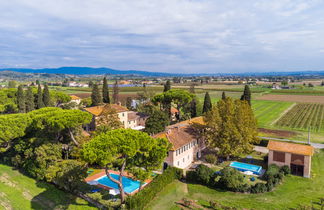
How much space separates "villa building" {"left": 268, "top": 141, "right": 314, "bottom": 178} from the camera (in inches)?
1233

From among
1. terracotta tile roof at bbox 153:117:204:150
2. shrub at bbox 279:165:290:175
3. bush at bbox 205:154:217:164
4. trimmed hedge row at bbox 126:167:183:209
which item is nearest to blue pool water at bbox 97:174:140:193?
trimmed hedge row at bbox 126:167:183:209

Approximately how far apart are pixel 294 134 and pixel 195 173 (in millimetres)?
33828

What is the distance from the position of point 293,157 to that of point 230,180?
11.9 m

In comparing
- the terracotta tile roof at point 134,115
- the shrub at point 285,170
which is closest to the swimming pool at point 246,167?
the shrub at point 285,170

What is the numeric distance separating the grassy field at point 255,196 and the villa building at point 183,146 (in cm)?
392

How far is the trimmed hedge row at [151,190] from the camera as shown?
22016 millimetres

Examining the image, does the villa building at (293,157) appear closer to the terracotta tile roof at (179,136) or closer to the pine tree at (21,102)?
the terracotta tile roof at (179,136)

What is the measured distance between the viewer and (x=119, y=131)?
76.8ft

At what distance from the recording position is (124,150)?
21172 millimetres

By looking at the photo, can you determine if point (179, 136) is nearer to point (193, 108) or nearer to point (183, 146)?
point (183, 146)

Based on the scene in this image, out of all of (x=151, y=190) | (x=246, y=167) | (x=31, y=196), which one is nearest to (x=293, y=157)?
(x=246, y=167)

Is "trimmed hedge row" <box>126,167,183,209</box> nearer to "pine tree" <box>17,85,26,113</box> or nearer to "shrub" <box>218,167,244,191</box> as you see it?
"shrub" <box>218,167,244,191</box>

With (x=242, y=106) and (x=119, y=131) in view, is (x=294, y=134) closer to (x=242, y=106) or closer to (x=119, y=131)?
(x=242, y=106)

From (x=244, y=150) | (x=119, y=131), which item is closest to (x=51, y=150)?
(x=119, y=131)
